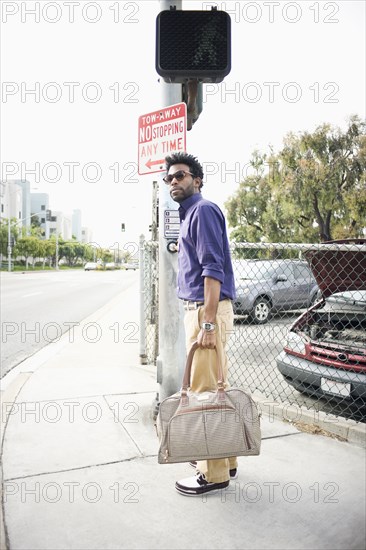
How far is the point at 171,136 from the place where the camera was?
394 centimetres

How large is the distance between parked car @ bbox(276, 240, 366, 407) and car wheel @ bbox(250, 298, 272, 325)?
6.45 meters

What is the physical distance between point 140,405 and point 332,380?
74.4 inches

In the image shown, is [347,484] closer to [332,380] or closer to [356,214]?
[332,380]

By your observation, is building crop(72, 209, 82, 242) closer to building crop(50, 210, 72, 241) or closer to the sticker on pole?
building crop(50, 210, 72, 241)

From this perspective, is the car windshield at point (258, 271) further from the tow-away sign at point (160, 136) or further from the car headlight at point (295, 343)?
the tow-away sign at point (160, 136)

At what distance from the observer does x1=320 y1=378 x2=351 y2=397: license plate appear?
4.25m

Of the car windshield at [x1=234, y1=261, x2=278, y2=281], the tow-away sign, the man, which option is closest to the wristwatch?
the man

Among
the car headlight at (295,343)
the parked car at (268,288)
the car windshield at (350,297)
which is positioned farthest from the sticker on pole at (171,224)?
the parked car at (268,288)

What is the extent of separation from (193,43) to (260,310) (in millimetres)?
9176

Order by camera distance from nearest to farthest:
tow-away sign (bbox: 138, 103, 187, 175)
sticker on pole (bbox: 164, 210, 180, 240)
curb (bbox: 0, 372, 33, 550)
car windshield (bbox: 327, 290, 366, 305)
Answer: curb (bbox: 0, 372, 33, 550)
tow-away sign (bbox: 138, 103, 187, 175)
sticker on pole (bbox: 164, 210, 180, 240)
car windshield (bbox: 327, 290, 366, 305)

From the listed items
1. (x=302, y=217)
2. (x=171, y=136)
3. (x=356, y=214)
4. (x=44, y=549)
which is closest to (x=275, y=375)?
(x=171, y=136)

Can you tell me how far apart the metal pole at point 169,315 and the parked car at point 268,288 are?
6965mm

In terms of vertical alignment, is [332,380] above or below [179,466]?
above

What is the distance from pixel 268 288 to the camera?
12.0 meters
